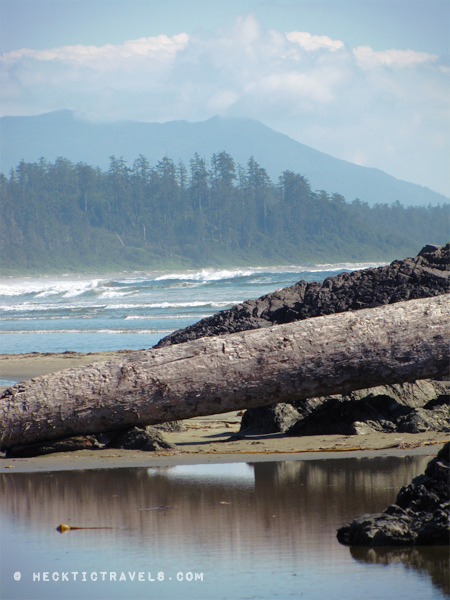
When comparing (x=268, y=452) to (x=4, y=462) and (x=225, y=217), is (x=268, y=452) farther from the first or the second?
(x=225, y=217)

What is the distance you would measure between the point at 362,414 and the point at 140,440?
7.02ft

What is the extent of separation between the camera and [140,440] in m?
6.19

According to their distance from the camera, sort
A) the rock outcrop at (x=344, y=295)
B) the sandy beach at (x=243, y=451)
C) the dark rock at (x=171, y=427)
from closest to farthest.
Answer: the sandy beach at (x=243, y=451)
the dark rock at (x=171, y=427)
the rock outcrop at (x=344, y=295)

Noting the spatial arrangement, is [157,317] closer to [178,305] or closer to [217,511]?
[178,305]

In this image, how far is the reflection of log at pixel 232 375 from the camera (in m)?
6.17

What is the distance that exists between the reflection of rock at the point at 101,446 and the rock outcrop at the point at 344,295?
8.50ft

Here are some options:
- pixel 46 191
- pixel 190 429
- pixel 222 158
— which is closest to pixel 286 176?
pixel 222 158

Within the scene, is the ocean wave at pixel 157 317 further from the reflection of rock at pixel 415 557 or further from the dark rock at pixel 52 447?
the reflection of rock at pixel 415 557

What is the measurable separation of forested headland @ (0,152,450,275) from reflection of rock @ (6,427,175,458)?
305 ft

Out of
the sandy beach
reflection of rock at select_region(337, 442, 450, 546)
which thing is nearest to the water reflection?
reflection of rock at select_region(337, 442, 450, 546)

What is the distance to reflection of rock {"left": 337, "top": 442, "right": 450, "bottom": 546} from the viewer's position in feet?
10.9

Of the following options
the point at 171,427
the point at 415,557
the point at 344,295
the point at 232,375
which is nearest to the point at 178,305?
the point at 344,295

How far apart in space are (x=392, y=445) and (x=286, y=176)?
12390 centimetres

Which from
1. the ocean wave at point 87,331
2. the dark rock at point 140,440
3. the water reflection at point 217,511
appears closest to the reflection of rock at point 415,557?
the water reflection at point 217,511
